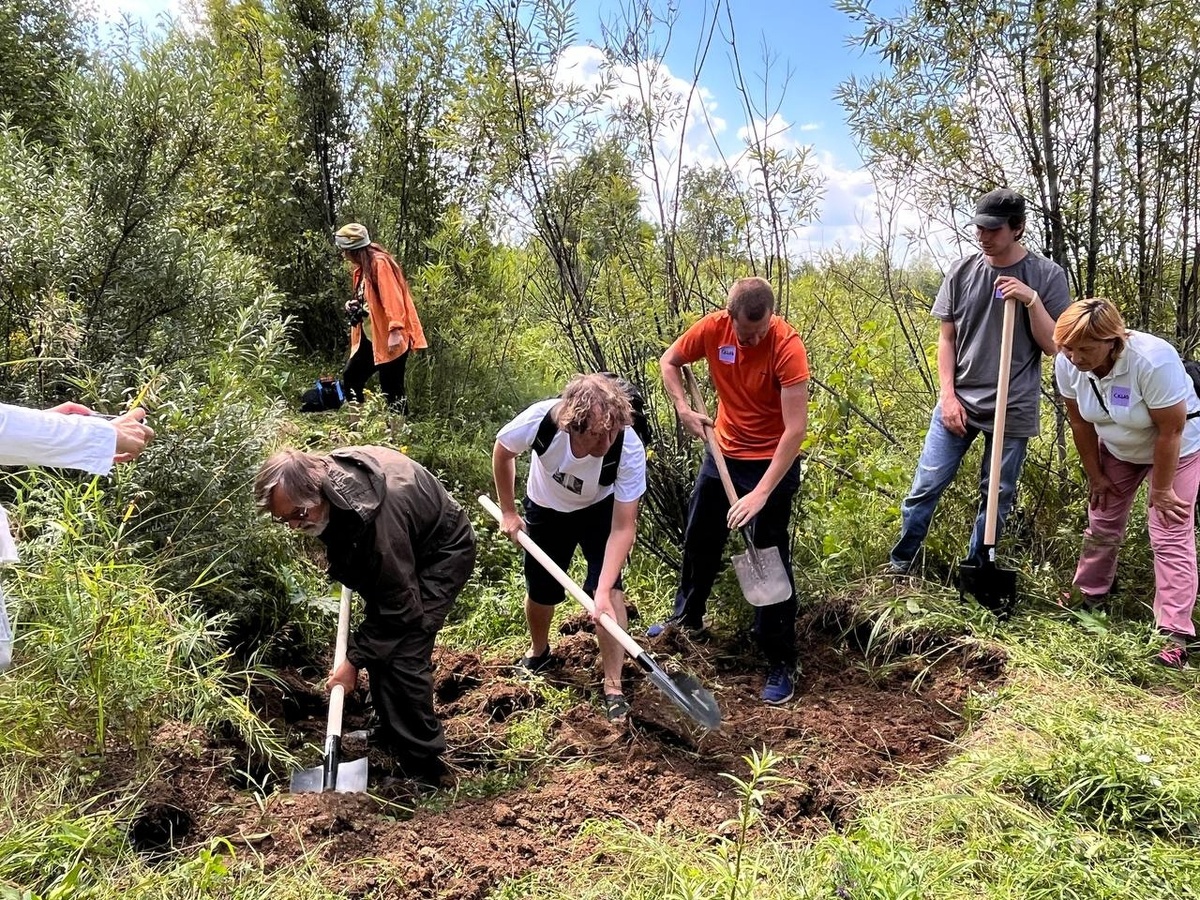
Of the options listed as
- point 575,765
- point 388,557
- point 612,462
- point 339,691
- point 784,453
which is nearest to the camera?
point 388,557

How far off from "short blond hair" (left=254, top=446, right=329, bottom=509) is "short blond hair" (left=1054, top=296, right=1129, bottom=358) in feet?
9.66

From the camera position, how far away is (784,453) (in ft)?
10.7

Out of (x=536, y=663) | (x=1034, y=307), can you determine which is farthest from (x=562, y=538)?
(x=1034, y=307)

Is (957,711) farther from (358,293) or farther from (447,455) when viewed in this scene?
(358,293)

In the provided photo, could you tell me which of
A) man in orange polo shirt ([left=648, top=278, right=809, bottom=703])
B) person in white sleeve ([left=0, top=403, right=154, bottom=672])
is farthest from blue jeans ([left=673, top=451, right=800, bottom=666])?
person in white sleeve ([left=0, top=403, right=154, bottom=672])

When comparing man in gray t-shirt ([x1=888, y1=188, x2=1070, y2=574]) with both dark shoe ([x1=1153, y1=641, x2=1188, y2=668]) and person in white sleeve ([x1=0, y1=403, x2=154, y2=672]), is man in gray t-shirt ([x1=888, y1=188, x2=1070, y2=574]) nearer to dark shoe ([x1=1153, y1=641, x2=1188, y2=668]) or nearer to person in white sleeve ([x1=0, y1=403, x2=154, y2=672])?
dark shoe ([x1=1153, y1=641, x2=1188, y2=668])

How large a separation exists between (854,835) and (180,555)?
293 centimetres

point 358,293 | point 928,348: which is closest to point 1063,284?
point 928,348

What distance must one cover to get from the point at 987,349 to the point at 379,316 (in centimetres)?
419

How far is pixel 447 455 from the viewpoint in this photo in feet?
18.8

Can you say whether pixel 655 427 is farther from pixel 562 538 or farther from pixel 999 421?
pixel 999 421

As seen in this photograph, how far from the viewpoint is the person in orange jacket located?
5.75 meters

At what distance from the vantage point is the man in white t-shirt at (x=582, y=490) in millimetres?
2857

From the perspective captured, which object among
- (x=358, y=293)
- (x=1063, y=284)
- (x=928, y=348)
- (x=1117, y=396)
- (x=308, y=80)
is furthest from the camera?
(x=308, y=80)
